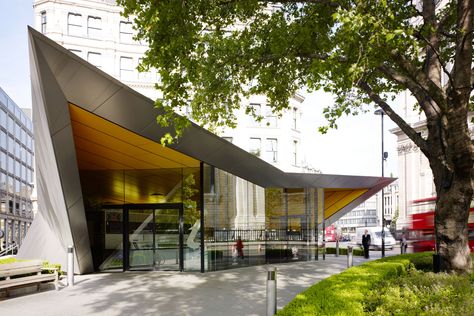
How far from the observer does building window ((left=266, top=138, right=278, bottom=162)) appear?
4534 centimetres

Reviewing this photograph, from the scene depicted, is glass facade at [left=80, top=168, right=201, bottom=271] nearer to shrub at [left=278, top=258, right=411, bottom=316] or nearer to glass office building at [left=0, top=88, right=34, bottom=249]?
shrub at [left=278, top=258, right=411, bottom=316]

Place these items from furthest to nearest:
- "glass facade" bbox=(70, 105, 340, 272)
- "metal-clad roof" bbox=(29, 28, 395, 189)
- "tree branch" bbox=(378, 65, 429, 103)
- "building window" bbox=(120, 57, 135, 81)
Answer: "building window" bbox=(120, 57, 135, 81)
"glass facade" bbox=(70, 105, 340, 272)
"tree branch" bbox=(378, 65, 429, 103)
"metal-clad roof" bbox=(29, 28, 395, 189)

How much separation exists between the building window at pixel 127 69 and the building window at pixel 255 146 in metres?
13.3

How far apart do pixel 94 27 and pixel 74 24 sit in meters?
1.85

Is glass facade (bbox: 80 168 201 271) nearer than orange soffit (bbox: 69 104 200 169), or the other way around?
orange soffit (bbox: 69 104 200 169)

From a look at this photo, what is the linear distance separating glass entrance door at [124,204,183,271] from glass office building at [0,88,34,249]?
4437 cm

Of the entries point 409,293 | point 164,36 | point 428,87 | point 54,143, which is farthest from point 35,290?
point 428,87

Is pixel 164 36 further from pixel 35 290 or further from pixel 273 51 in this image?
pixel 35 290

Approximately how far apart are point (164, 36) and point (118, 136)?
4.01m

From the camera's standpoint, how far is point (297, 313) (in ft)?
19.7

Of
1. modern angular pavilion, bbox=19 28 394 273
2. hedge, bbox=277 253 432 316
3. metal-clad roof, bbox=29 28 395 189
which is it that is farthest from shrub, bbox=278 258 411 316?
modern angular pavilion, bbox=19 28 394 273

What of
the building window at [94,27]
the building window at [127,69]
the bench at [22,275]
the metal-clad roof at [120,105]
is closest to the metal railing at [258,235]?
the metal-clad roof at [120,105]

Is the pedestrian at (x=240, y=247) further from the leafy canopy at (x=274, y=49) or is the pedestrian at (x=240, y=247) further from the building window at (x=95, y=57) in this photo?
the building window at (x=95, y=57)

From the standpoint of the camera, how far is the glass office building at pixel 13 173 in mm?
62562
